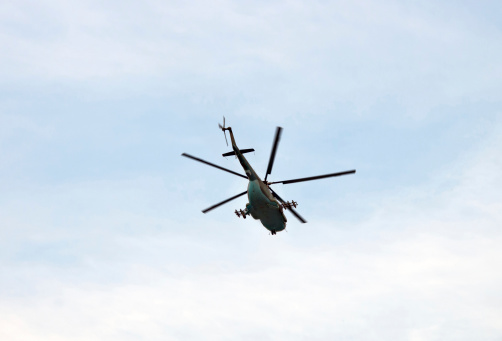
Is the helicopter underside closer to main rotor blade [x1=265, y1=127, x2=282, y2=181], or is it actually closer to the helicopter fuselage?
the helicopter fuselage

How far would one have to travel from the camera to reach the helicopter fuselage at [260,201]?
54281 millimetres

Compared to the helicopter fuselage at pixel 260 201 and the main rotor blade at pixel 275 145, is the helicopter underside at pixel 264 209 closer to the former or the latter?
the helicopter fuselage at pixel 260 201

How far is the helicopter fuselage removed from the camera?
54281 mm

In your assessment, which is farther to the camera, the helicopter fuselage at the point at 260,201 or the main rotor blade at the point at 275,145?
the helicopter fuselage at the point at 260,201

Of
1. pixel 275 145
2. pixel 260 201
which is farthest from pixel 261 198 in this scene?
pixel 275 145

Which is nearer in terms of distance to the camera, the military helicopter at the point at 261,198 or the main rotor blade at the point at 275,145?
the main rotor blade at the point at 275,145

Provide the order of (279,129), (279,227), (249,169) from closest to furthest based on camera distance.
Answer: (279,129) < (249,169) < (279,227)

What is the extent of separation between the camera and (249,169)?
54500 millimetres

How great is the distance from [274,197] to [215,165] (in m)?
7.97

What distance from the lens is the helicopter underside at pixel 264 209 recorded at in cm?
5419

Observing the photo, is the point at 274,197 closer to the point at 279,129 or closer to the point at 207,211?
the point at 207,211

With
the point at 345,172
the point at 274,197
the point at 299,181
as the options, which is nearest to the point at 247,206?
the point at 274,197

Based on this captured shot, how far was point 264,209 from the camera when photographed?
55.9m

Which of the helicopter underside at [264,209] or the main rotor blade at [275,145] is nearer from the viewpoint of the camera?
the main rotor blade at [275,145]
